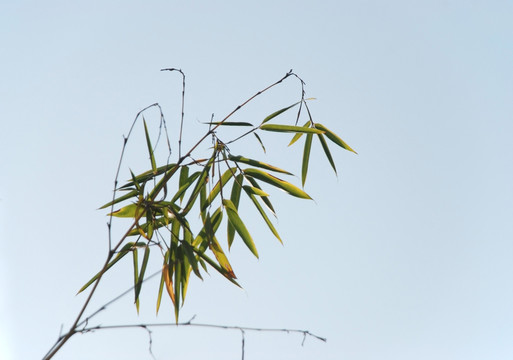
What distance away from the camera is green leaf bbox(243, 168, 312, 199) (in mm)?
1689

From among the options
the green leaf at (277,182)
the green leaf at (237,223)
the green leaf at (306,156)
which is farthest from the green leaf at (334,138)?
the green leaf at (237,223)

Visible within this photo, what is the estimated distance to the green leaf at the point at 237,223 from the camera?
1725 mm

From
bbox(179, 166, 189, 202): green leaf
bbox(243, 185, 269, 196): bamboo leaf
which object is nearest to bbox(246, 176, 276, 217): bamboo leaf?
bbox(243, 185, 269, 196): bamboo leaf

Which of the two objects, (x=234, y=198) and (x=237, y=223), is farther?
(x=234, y=198)

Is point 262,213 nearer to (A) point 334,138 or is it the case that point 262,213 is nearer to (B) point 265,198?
(B) point 265,198

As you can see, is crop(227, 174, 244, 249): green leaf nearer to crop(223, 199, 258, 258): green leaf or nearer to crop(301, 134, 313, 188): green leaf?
crop(223, 199, 258, 258): green leaf

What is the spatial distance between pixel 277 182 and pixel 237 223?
0.17 meters

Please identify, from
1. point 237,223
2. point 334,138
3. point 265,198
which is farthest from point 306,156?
point 237,223

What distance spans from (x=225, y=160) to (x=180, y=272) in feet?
1.04

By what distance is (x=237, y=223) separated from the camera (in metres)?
1.75

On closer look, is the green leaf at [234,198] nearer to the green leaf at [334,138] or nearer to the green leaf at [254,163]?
the green leaf at [254,163]

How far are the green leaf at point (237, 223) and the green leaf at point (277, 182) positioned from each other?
0.11 m

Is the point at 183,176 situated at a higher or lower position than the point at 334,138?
lower

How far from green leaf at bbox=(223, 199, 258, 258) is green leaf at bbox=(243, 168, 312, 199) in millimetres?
111
